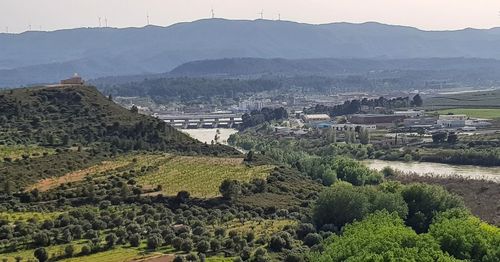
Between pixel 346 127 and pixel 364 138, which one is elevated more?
pixel 364 138

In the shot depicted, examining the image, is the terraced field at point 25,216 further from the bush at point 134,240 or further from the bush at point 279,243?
the bush at point 279,243

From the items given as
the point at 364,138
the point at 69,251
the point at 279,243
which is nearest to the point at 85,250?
the point at 69,251

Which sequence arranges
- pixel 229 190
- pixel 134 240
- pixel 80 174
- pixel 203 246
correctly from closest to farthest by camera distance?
1. pixel 203 246
2. pixel 134 240
3. pixel 229 190
4. pixel 80 174

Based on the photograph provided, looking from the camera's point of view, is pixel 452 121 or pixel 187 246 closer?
pixel 187 246

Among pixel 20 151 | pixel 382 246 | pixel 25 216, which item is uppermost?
pixel 382 246

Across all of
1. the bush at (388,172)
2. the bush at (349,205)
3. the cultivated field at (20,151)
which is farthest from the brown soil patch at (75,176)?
the bush at (388,172)

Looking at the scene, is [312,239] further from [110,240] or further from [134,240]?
[110,240]
